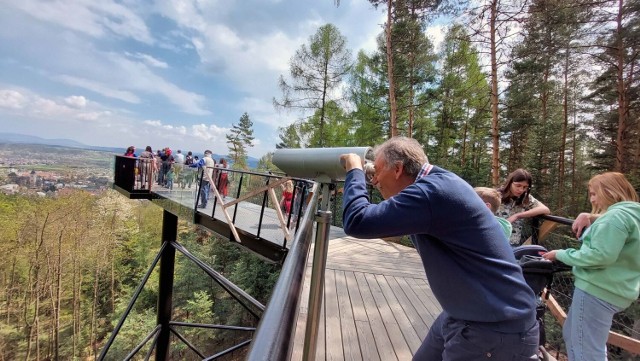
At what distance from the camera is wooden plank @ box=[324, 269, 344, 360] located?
7.05ft

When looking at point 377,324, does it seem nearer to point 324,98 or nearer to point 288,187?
point 288,187

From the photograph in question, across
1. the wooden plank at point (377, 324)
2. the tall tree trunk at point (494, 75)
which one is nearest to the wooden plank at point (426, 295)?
the wooden plank at point (377, 324)

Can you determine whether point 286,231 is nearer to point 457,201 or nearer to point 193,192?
point 193,192

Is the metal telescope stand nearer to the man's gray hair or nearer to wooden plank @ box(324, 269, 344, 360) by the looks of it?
the man's gray hair

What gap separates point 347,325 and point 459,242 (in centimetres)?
198

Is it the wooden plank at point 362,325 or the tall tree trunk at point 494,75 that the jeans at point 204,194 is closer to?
the wooden plank at point 362,325

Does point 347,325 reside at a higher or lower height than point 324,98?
lower

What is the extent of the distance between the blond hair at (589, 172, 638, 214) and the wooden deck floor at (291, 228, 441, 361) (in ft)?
5.38

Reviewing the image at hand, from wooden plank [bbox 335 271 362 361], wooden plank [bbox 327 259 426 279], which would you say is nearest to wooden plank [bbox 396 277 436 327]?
wooden plank [bbox 327 259 426 279]

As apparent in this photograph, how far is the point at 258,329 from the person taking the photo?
1.26 ft

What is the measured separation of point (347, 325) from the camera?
2.54 metres

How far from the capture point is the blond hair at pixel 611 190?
1604 mm

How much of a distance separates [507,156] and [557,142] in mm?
2873

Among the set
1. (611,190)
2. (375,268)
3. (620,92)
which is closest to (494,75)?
(620,92)
